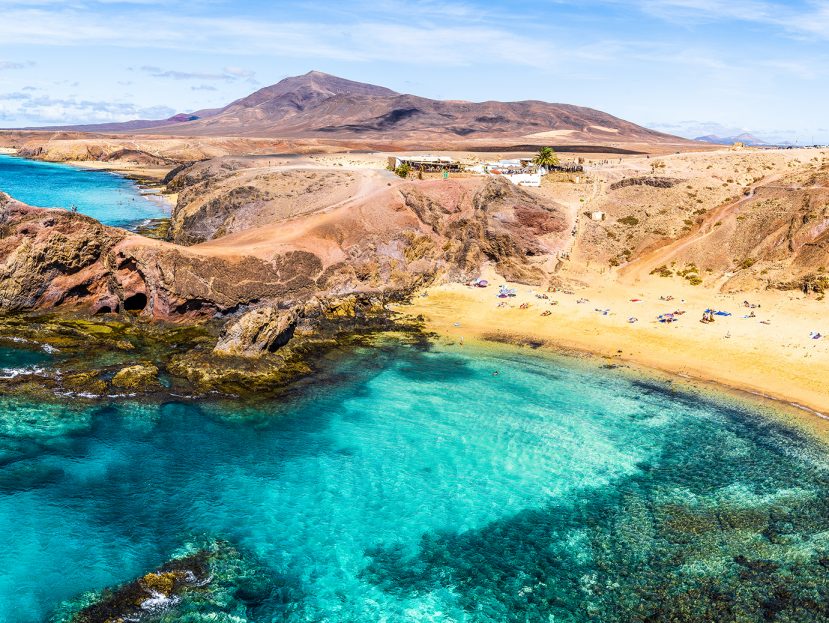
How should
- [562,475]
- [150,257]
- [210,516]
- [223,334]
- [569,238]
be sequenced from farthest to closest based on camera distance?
[569,238], [150,257], [223,334], [562,475], [210,516]

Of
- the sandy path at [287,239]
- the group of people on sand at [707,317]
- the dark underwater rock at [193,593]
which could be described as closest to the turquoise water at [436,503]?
the dark underwater rock at [193,593]

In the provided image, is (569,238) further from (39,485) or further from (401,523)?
(39,485)

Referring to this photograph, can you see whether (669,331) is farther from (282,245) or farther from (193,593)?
(193,593)

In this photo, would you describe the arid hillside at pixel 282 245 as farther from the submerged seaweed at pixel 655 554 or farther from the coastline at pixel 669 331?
the submerged seaweed at pixel 655 554

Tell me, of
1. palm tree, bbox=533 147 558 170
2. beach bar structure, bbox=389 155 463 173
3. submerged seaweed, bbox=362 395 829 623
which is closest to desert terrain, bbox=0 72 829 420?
palm tree, bbox=533 147 558 170

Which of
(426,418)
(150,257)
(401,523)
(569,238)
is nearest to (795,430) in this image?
(426,418)

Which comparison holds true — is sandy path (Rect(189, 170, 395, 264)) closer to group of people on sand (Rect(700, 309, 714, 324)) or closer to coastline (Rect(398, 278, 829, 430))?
coastline (Rect(398, 278, 829, 430))
